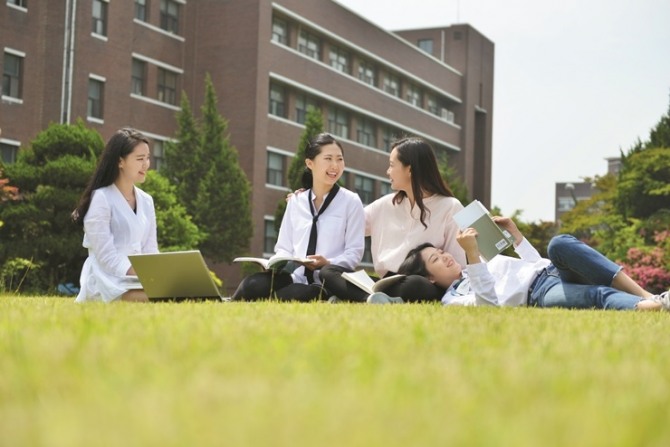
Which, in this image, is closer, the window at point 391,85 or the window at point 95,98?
the window at point 95,98

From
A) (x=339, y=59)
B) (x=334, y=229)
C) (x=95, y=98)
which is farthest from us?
(x=339, y=59)

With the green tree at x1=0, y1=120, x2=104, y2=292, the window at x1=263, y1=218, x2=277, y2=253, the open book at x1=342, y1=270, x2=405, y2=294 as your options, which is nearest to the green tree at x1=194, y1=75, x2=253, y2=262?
the window at x1=263, y1=218, x2=277, y2=253

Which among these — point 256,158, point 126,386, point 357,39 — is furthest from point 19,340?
point 357,39

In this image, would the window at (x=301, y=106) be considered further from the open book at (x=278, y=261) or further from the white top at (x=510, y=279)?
the white top at (x=510, y=279)

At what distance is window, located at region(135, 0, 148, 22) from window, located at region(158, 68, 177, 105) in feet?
6.73

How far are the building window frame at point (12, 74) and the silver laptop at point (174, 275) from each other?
930 inches

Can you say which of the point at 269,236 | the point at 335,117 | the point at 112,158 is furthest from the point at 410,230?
the point at 335,117

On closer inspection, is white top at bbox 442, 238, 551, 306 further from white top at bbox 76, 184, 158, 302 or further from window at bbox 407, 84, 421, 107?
window at bbox 407, 84, 421, 107

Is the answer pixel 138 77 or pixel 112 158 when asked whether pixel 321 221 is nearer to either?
pixel 112 158

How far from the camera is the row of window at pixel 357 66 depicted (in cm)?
4294

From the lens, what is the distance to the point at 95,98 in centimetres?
3356

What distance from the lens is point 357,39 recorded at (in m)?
48.7

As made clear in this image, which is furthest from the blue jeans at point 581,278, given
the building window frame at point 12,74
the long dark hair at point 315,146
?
→ the building window frame at point 12,74

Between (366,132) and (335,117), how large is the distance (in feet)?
11.5
